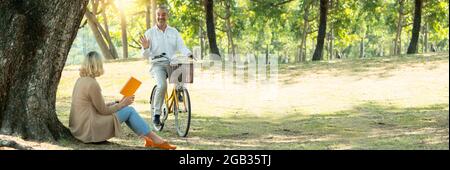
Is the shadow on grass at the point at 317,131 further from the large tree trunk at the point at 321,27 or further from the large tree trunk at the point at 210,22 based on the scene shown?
the large tree trunk at the point at 321,27

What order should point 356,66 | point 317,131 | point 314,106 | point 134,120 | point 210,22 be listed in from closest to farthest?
point 134,120, point 317,131, point 314,106, point 356,66, point 210,22

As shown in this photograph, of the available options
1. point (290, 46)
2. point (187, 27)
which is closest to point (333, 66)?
point (187, 27)

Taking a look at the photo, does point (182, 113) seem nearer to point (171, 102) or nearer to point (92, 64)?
point (171, 102)

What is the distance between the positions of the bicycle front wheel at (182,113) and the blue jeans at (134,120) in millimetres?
2055

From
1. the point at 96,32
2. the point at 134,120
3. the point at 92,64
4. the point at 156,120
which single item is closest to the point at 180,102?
the point at 156,120

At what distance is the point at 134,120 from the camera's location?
29.8ft

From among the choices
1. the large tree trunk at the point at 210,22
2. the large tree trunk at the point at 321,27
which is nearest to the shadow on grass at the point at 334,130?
the large tree trunk at the point at 210,22

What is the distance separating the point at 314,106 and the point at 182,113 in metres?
7.85

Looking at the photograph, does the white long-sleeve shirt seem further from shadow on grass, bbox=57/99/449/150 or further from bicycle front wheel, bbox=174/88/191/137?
shadow on grass, bbox=57/99/449/150

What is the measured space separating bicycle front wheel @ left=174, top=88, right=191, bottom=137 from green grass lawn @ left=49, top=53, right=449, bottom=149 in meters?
0.20

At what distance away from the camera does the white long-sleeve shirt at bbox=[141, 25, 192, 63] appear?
1108 cm

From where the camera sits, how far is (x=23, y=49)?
893 centimetres

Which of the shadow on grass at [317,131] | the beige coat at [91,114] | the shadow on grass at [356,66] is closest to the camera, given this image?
the beige coat at [91,114]

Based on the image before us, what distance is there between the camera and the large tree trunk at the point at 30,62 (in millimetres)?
8906
